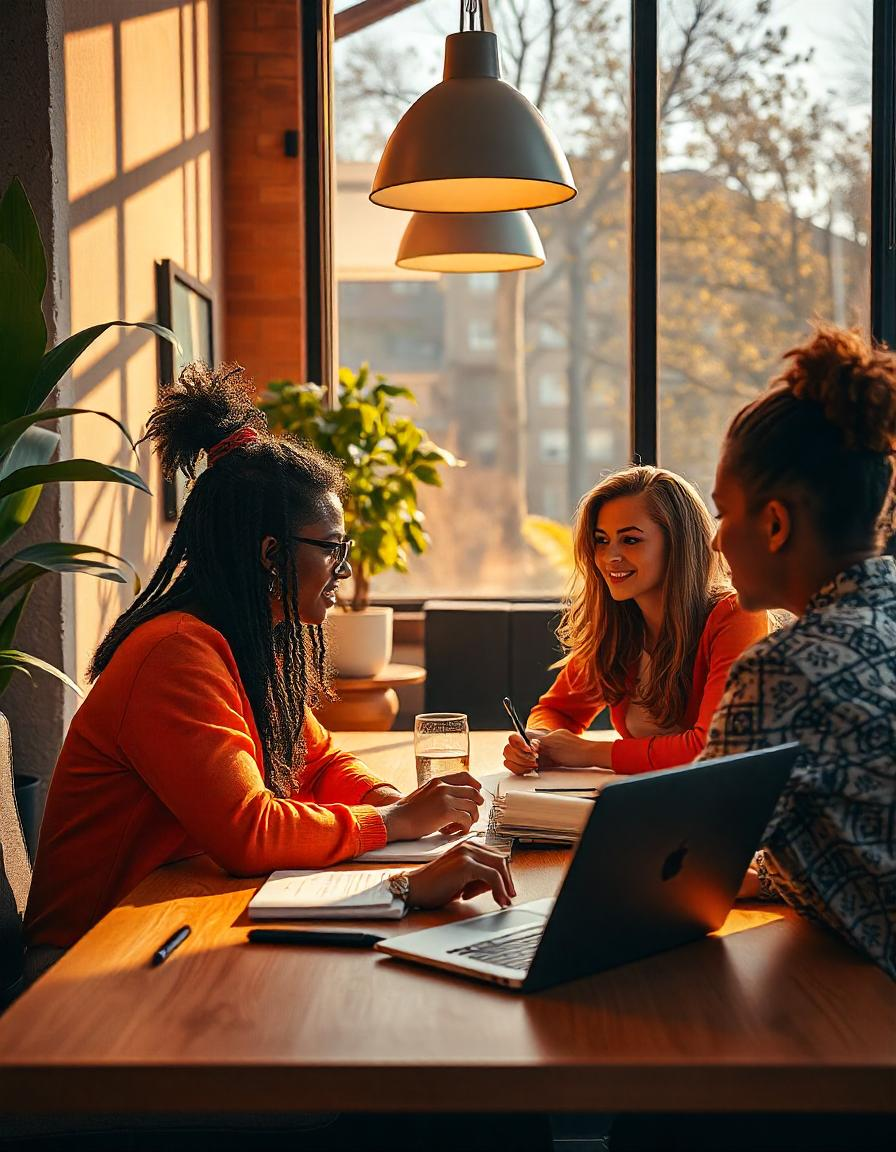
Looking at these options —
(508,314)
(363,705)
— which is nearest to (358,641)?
(363,705)

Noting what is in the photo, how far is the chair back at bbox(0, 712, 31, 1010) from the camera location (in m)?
1.50

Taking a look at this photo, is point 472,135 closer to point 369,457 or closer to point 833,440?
point 833,440

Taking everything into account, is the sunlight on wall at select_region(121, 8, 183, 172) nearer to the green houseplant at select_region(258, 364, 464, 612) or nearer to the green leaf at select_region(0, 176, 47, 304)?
the green houseplant at select_region(258, 364, 464, 612)

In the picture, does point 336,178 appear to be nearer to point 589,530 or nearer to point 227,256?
point 227,256

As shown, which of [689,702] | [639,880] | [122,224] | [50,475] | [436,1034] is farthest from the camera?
[122,224]

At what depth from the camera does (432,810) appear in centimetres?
158

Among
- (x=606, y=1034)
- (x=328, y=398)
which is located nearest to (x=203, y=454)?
(x=606, y=1034)

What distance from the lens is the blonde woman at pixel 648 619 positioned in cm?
215

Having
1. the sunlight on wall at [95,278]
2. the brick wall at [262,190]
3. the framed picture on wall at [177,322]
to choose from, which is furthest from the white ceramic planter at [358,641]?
the brick wall at [262,190]

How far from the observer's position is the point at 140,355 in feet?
10.5

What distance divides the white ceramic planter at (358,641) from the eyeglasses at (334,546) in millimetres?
1893

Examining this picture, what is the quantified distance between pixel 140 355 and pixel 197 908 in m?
2.10

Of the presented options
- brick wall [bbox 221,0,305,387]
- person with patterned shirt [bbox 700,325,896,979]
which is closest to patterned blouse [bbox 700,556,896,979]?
person with patterned shirt [bbox 700,325,896,979]

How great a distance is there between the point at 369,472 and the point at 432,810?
242 centimetres
